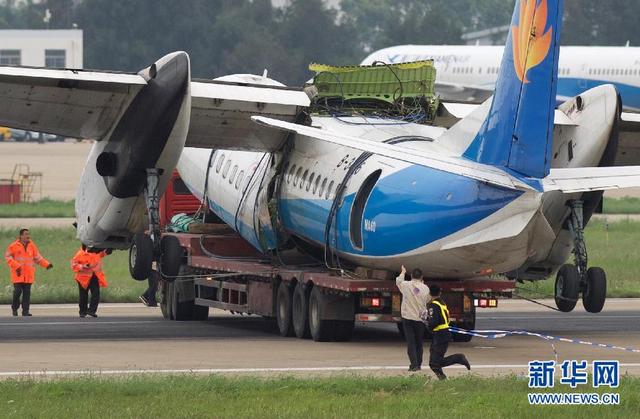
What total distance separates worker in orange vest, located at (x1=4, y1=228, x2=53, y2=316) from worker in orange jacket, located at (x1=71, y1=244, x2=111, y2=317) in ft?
1.89

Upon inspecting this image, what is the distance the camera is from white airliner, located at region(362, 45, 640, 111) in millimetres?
75938

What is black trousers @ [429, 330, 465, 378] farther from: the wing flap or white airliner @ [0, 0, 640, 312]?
the wing flap

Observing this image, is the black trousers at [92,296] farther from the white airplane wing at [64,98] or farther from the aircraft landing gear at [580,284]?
the aircraft landing gear at [580,284]

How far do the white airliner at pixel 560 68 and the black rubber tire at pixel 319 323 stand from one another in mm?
50872

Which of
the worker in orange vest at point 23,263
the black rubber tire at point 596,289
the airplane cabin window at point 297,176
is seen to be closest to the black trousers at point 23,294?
the worker in orange vest at point 23,263

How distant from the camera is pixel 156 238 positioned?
26.0m

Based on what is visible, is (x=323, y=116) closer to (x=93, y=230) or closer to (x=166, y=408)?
(x=93, y=230)

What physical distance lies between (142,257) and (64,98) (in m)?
2.88

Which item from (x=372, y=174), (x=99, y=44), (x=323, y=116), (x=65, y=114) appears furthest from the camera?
(x=99, y=44)

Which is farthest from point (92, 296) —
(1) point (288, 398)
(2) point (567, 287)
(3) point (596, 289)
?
(1) point (288, 398)

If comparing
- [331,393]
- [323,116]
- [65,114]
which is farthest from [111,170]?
[331,393]

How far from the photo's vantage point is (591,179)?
22.2m

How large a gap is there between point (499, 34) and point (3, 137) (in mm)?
46779

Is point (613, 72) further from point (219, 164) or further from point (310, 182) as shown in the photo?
point (310, 182)
